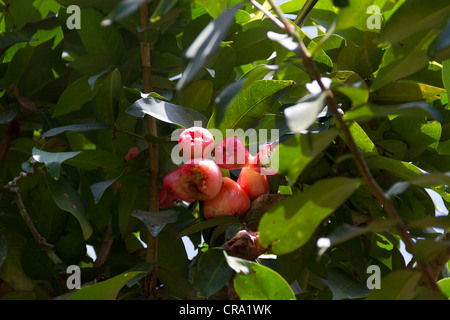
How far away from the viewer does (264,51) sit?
98 cm

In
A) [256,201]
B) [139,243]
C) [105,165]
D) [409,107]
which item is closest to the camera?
[409,107]

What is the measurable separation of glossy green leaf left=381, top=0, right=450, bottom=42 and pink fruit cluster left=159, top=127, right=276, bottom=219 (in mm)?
254

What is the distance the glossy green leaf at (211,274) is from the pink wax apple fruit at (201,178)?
0.30ft

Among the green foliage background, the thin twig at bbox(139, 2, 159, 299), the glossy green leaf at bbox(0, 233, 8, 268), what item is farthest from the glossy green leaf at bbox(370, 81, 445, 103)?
the glossy green leaf at bbox(0, 233, 8, 268)

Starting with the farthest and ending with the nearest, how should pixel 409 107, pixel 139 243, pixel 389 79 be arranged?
pixel 139 243, pixel 389 79, pixel 409 107

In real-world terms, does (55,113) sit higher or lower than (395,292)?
higher

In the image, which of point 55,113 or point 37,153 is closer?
point 37,153

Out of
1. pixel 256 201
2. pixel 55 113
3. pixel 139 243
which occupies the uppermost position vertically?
pixel 55 113

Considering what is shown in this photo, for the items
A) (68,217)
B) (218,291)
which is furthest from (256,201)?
(68,217)

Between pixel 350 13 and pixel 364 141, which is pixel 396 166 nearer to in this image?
pixel 364 141

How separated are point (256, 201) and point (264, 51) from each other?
304 mm

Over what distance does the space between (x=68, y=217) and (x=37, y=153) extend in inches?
9.5

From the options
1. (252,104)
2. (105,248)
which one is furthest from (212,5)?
(105,248)

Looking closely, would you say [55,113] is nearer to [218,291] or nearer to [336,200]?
[218,291]
